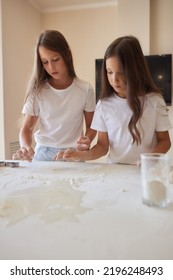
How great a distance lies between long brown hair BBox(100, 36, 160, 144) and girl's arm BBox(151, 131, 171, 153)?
8 centimetres

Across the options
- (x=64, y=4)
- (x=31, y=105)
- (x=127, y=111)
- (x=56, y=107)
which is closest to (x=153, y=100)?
(x=127, y=111)

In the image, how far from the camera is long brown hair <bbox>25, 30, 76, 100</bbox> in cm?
115

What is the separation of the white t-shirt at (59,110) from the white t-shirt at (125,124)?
0.13m

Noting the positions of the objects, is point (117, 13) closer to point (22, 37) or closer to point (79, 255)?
point (22, 37)

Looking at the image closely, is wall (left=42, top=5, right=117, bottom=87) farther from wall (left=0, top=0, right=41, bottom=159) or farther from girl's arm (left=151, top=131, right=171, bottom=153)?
girl's arm (left=151, top=131, right=171, bottom=153)

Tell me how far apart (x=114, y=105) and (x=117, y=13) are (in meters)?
2.22

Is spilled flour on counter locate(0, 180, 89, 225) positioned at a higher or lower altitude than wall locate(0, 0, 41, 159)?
lower

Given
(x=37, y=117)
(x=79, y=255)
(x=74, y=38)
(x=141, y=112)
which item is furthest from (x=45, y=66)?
(x=74, y=38)

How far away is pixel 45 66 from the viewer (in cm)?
119

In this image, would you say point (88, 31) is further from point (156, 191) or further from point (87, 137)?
point (156, 191)

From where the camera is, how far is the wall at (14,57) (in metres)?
2.59

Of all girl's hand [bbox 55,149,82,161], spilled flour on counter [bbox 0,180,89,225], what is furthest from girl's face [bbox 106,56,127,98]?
spilled flour on counter [bbox 0,180,89,225]

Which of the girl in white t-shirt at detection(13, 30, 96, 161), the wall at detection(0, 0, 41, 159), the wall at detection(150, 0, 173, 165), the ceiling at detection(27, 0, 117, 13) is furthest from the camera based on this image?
the ceiling at detection(27, 0, 117, 13)

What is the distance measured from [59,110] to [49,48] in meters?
0.29
